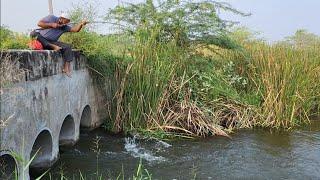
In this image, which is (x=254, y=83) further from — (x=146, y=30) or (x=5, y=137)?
(x=5, y=137)

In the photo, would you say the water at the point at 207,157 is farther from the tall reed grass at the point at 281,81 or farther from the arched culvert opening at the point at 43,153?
the tall reed grass at the point at 281,81

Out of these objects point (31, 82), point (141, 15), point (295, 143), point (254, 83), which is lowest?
point (295, 143)

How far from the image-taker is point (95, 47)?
823cm

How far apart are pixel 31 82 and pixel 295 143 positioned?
4.56 meters

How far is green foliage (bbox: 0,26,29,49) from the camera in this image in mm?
6485

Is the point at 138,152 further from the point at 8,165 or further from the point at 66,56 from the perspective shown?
the point at 8,165

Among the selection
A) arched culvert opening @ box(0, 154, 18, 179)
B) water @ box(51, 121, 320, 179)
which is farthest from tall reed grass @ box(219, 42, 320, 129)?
arched culvert opening @ box(0, 154, 18, 179)

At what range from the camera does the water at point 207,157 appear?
612 cm

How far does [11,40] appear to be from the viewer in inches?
280

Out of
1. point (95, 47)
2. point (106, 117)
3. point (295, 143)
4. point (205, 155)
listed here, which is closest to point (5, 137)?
point (205, 155)

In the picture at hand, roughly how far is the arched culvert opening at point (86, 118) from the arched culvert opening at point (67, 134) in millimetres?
905

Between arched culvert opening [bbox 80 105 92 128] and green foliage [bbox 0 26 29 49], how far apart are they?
164 centimetres

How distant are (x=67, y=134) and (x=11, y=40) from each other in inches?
69.3

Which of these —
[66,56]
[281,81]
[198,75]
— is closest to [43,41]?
[66,56]
